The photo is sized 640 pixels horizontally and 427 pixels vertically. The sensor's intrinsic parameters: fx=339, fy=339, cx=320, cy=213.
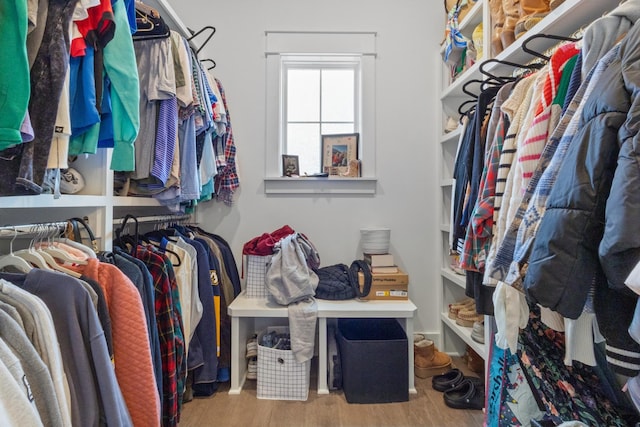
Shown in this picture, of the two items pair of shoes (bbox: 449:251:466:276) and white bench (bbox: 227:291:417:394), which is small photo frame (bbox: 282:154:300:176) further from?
pair of shoes (bbox: 449:251:466:276)

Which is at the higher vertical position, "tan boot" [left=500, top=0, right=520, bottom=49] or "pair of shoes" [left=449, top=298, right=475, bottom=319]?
"tan boot" [left=500, top=0, right=520, bottom=49]

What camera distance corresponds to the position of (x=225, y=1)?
7.84ft

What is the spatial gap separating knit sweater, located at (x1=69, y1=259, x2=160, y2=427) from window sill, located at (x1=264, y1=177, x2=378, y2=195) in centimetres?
148

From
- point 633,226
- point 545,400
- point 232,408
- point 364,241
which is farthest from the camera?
point 364,241

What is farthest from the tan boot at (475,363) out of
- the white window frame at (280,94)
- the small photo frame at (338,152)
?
the small photo frame at (338,152)

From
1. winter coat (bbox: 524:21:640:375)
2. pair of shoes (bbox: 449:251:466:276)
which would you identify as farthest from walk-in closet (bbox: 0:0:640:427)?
pair of shoes (bbox: 449:251:466:276)

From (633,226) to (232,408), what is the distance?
180cm

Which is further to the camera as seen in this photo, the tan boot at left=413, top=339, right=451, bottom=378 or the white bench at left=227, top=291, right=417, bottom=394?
the tan boot at left=413, top=339, right=451, bottom=378

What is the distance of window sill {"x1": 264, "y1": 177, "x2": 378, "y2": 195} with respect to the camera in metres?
2.38

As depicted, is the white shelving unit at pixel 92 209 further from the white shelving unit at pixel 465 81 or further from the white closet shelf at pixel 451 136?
the white closet shelf at pixel 451 136

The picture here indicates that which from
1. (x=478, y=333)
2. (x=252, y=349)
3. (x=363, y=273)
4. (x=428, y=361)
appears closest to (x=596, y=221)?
(x=478, y=333)

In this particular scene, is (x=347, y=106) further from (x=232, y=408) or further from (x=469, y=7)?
(x=232, y=408)

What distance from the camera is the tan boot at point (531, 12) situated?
1.36 metres

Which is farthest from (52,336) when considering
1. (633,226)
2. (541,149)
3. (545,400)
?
(545,400)
